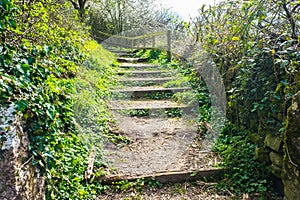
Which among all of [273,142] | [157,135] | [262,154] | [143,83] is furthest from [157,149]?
[143,83]

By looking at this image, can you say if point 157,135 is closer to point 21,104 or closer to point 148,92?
point 148,92

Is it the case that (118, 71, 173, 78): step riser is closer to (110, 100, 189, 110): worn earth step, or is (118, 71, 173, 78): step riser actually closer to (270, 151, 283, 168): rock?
(110, 100, 189, 110): worn earth step

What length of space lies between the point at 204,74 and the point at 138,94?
4.87ft

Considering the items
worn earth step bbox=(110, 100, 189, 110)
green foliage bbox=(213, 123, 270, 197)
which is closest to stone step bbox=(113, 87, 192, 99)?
Answer: worn earth step bbox=(110, 100, 189, 110)

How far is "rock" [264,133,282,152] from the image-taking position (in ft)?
7.96

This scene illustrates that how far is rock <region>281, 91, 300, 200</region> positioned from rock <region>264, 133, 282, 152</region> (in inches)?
13.0

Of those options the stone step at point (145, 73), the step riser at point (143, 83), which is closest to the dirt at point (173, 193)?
the step riser at point (143, 83)

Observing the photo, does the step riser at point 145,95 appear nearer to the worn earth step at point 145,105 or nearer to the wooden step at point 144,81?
the worn earth step at point 145,105

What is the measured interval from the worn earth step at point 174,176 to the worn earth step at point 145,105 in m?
1.90

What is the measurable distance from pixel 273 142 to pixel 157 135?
5.71ft

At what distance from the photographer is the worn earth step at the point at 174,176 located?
267 cm

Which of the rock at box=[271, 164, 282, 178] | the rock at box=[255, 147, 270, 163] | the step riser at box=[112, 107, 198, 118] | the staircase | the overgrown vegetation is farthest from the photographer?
the step riser at box=[112, 107, 198, 118]

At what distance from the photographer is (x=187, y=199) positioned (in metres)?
2.47

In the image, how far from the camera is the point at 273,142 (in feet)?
8.27
